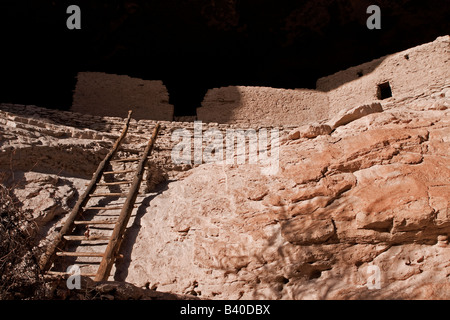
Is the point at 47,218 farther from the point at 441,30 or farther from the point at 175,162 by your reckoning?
the point at 441,30

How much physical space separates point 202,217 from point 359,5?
9083 mm

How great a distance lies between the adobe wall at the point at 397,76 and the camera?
841 centimetres

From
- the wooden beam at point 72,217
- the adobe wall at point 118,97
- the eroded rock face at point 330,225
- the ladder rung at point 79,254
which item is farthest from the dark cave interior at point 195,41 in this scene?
the ladder rung at point 79,254

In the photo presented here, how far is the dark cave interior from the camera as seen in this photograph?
9.94 m

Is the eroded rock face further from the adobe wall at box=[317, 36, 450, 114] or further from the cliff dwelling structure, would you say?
the adobe wall at box=[317, 36, 450, 114]

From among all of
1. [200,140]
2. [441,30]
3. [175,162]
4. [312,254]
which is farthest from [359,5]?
[312,254]

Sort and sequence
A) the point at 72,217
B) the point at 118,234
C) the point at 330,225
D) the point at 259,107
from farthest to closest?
the point at 259,107, the point at 72,217, the point at 118,234, the point at 330,225

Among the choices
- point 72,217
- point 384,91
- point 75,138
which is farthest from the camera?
point 384,91

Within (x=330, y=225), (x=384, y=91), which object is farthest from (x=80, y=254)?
(x=384, y=91)

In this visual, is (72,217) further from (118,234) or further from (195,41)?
(195,41)

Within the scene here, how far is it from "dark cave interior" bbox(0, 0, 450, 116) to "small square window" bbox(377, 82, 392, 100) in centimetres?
229

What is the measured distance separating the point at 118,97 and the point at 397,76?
695cm

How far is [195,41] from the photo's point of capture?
1107cm

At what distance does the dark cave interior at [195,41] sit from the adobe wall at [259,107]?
8.01 ft
